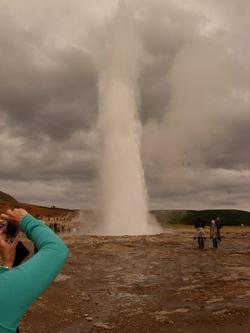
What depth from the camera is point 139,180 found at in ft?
146

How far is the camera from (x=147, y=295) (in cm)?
1386

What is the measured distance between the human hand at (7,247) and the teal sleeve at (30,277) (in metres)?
0.22

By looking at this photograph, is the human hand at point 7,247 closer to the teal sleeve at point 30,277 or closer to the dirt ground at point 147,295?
the teal sleeve at point 30,277

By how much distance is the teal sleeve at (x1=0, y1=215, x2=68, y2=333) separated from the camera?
230 cm

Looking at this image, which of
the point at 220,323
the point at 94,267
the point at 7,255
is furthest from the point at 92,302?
the point at 7,255

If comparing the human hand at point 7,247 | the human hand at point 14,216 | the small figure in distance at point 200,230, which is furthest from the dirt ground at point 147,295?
the human hand at point 14,216

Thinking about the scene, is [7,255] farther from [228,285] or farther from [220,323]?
[228,285]

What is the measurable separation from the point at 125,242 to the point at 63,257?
26.6 m

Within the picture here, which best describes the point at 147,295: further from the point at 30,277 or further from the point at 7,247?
the point at 30,277

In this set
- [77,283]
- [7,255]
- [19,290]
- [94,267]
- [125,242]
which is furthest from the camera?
[125,242]

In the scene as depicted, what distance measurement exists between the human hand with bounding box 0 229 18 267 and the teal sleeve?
0.71 feet

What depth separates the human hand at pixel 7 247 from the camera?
2.77m

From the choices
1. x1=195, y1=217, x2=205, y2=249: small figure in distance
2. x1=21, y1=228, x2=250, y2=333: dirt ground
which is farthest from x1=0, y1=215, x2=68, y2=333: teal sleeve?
x1=195, y1=217, x2=205, y2=249: small figure in distance

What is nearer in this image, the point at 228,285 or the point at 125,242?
the point at 228,285
